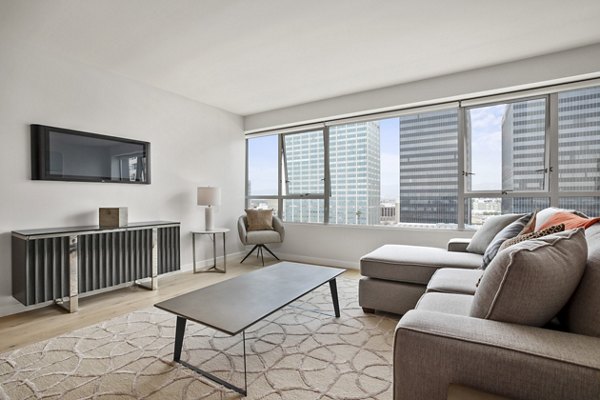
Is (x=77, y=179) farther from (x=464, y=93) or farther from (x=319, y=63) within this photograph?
(x=464, y=93)

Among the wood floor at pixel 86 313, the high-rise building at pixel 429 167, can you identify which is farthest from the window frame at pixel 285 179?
the wood floor at pixel 86 313

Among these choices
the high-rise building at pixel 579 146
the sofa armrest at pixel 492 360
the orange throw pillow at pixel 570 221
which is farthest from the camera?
the high-rise building at pixel 579 146

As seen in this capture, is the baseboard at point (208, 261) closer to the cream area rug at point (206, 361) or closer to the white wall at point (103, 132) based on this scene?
the white wall at point (103, 132)

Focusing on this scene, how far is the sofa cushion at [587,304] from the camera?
3.03ft

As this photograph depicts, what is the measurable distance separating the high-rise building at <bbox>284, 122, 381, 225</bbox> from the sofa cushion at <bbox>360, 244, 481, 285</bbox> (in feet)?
5.29

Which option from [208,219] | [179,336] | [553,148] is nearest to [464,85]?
[553,148]

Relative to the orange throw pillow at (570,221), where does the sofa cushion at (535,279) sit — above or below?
below

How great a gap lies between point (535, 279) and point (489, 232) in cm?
186

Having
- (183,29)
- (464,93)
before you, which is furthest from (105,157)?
(464,93)

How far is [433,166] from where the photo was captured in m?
3.80

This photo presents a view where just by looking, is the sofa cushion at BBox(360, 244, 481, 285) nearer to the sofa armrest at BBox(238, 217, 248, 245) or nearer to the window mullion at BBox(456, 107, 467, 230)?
the window mullion at BBox(456, 107, 467, 230)

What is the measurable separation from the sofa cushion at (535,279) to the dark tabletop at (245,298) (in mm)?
1110

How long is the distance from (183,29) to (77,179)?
186cm

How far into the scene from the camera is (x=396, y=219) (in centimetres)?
407
